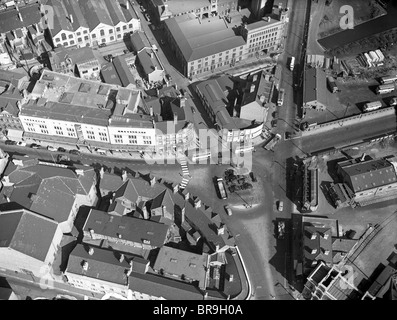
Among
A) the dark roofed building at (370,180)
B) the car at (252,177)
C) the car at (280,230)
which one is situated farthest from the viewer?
the car at (252,177)

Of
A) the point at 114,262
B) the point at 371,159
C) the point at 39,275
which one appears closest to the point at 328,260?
the point at 371,159

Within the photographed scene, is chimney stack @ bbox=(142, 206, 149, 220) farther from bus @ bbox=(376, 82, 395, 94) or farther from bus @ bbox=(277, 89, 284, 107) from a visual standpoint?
bus @ bbox=(376, 82, 395, 94)

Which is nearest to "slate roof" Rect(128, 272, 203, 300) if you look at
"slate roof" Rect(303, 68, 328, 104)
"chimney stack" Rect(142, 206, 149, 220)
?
"chimney stack" Rect(142, 206, 149, 220)

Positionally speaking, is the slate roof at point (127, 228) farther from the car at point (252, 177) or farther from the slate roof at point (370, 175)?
the slate roof at point (370, 175)

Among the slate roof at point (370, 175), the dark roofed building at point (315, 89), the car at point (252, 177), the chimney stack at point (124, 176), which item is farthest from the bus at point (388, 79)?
the chimney stack at point (124, 176)

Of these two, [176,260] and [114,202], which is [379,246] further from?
[114,202]

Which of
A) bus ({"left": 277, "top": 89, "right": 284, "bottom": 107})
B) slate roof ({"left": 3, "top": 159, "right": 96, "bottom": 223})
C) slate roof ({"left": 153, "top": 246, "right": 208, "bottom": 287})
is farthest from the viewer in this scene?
bus ({"left": 277, "top": 89, "right": 284, "bottom": 107})
